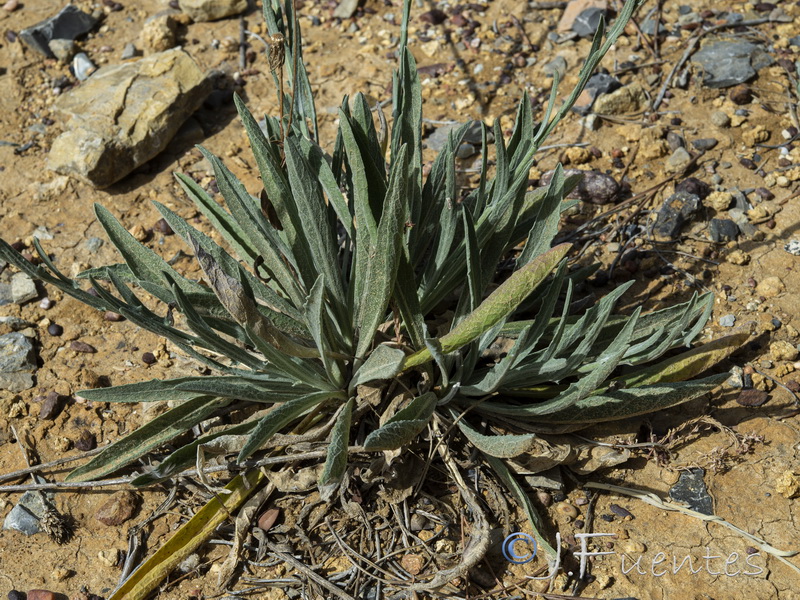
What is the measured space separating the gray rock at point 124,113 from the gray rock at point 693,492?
2.43 metres

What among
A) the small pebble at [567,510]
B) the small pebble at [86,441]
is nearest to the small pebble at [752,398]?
the small pebble at [567,510]

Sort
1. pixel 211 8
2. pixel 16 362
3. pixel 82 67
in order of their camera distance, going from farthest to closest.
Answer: pixel 211 8, pixel 82 67, pixel 16 362

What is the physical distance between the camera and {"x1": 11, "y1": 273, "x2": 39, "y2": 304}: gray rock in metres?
2.75

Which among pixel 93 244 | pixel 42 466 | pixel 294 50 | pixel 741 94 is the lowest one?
pixel 42 466

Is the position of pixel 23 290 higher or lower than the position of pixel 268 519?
higher

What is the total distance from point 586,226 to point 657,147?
49cm

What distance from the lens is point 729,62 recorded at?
318 centimetres

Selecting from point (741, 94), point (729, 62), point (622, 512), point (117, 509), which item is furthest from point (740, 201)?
point (117, 509)

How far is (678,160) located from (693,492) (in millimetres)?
1353

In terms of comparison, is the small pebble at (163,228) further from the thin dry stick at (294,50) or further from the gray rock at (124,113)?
the thin dry stick at (294,50)

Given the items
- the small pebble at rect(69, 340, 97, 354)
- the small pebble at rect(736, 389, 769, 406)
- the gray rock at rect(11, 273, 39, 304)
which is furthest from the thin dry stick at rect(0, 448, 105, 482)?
the small pebble at rect(736, 389, 769, 406)

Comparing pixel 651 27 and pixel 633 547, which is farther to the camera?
pixel 651 27

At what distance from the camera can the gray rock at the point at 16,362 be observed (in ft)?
8.22

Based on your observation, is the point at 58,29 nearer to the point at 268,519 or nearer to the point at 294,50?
the point at 294,50
